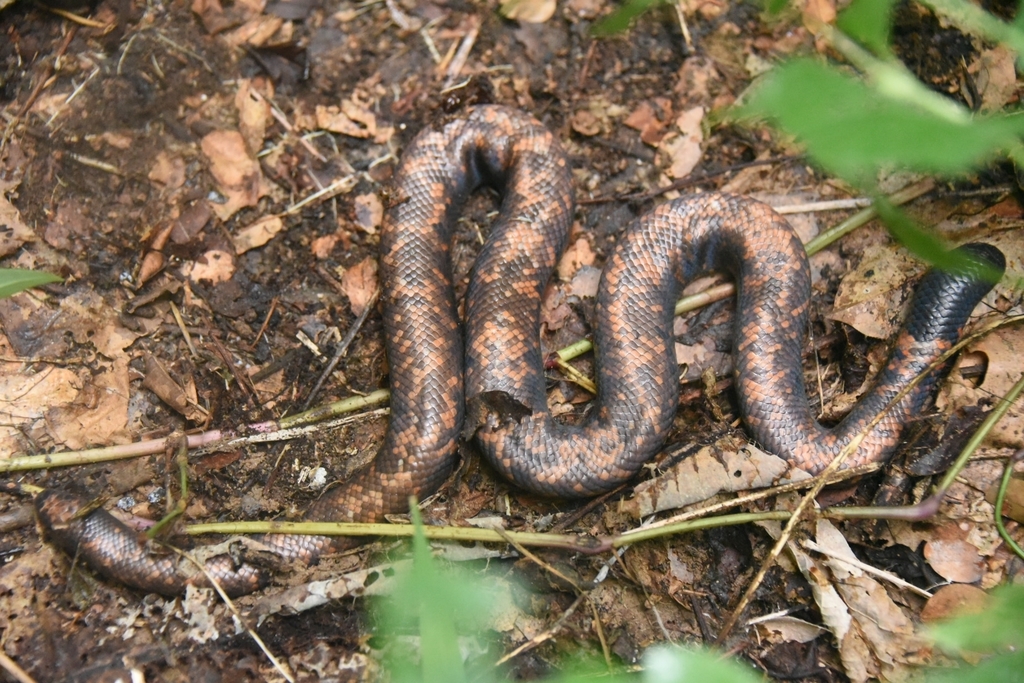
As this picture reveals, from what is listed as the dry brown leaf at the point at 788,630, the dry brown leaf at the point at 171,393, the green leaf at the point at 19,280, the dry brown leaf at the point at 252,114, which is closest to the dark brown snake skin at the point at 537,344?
the dry brown leaf at the point at 171,393

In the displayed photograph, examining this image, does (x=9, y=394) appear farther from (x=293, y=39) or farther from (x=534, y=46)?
(x=534, y=46)

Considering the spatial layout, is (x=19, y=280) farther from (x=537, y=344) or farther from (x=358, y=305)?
(x=537, y=344)

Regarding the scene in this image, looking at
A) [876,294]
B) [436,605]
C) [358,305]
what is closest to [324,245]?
[358,305]

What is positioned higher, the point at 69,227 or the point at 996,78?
the point at 996,78

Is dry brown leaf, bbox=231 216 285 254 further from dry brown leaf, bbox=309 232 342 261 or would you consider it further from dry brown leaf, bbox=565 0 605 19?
dry brown leaf, bbox=565 0 605 19

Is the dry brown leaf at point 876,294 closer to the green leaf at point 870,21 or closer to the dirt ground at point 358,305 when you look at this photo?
the dirt ground at point 358,305

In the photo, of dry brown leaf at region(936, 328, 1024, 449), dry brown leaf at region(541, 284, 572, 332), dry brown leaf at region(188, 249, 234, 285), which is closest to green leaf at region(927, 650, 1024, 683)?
dry brown leaf at region(936, 328, 1024, 449)
